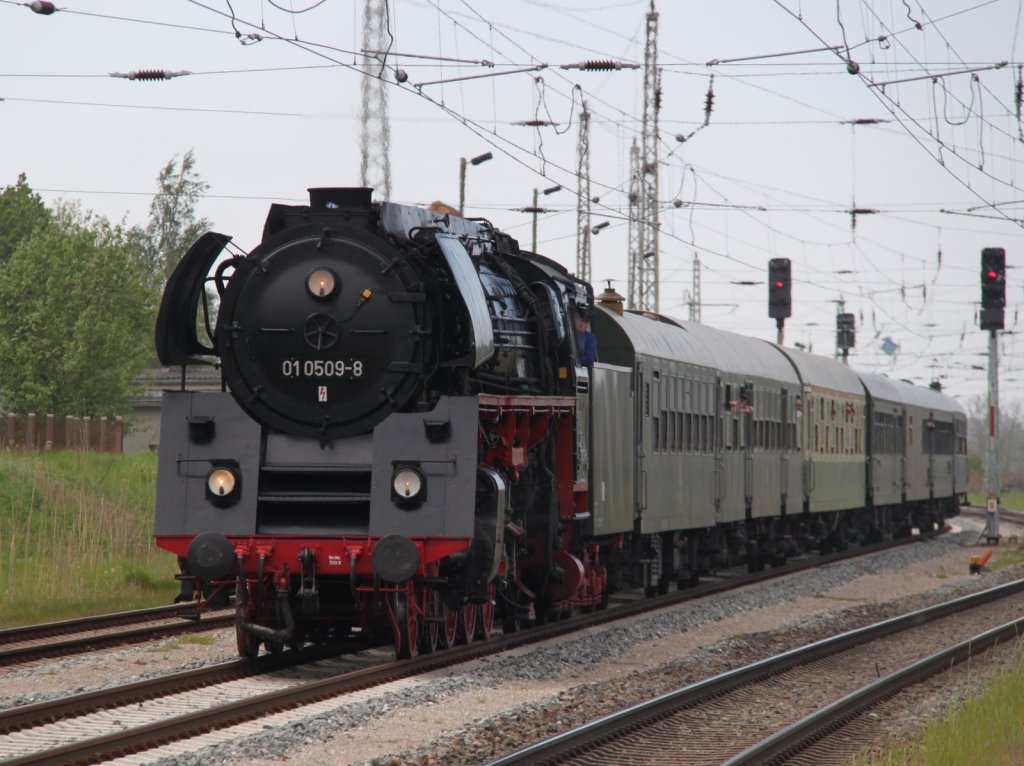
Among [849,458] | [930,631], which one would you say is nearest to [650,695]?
[930,631]

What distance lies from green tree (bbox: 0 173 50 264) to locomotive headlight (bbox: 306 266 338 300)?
54103 mm

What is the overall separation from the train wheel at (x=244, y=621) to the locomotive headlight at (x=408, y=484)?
4.65 feet

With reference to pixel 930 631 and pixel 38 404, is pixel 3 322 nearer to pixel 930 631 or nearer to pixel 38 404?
pixel 38 404

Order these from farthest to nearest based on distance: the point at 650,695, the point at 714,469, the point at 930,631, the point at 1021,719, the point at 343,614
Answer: the point at 714,469 → the point at 930,631 → the point at 343,614 → the point at 650,695 → the point at 1021,719

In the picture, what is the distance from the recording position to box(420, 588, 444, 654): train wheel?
443 inches

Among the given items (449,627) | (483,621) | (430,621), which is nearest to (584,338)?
(483,621)

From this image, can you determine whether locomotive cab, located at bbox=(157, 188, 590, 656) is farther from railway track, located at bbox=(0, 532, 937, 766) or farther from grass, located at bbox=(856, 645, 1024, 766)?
grass, located at bbox=(856, 645, 1024, 766)

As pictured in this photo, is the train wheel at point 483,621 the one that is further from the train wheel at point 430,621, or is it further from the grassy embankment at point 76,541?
the grassy embankment at point 76,541

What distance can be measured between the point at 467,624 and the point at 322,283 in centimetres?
343

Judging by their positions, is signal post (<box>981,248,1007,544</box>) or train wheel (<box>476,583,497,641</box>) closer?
train wheel (<box>476,583,497,641</box>)

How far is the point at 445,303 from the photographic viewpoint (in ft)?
36.0

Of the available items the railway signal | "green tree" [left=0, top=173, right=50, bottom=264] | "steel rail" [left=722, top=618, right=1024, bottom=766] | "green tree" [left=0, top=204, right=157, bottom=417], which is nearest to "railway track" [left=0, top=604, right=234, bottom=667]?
"steel rail" [left=722, top=618, right=1024, bottom=766]

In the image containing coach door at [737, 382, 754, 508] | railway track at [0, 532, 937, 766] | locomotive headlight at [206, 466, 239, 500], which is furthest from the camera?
coach door at [737, 382, 754, 508]

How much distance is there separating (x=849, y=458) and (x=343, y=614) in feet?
61.1
